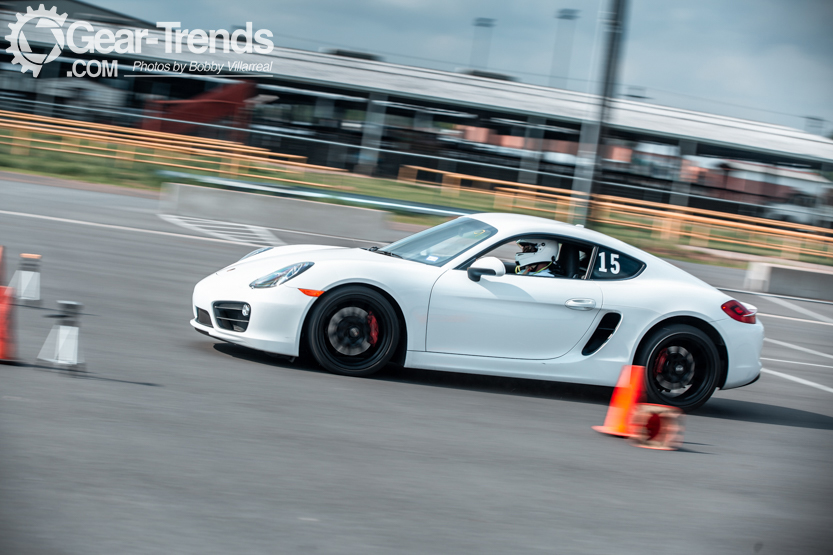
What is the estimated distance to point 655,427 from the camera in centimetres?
553

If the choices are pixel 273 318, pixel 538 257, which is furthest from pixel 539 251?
pixel 273 318

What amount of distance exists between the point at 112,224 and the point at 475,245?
8637 millimetres

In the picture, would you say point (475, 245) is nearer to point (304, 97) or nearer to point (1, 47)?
point (304, 97)

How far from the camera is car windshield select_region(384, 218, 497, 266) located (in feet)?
20.7

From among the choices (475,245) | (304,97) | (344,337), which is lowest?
(344,337)

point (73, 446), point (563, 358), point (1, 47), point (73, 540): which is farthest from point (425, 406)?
point (1, 47)

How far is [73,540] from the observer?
313 cm

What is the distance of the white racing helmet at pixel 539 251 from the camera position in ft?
21.2

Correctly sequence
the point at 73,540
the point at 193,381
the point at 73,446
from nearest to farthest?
the point at 73,540, the point at 73,446, the point at 193,381

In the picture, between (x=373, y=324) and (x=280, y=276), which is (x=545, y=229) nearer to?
(x=373, y=324)

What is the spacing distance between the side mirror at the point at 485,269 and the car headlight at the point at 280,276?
1183 millimetres

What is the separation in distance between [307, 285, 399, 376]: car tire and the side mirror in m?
0.65

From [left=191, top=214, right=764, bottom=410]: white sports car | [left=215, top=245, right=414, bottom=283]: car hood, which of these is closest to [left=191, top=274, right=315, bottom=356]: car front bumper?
[left=191, top=214, right=764, bottom=410]: white sports car

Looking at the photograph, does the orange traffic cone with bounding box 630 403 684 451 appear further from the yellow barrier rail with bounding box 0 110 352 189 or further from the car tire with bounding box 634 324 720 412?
the yellow barrier rail with bounding box 0 110 352 189
